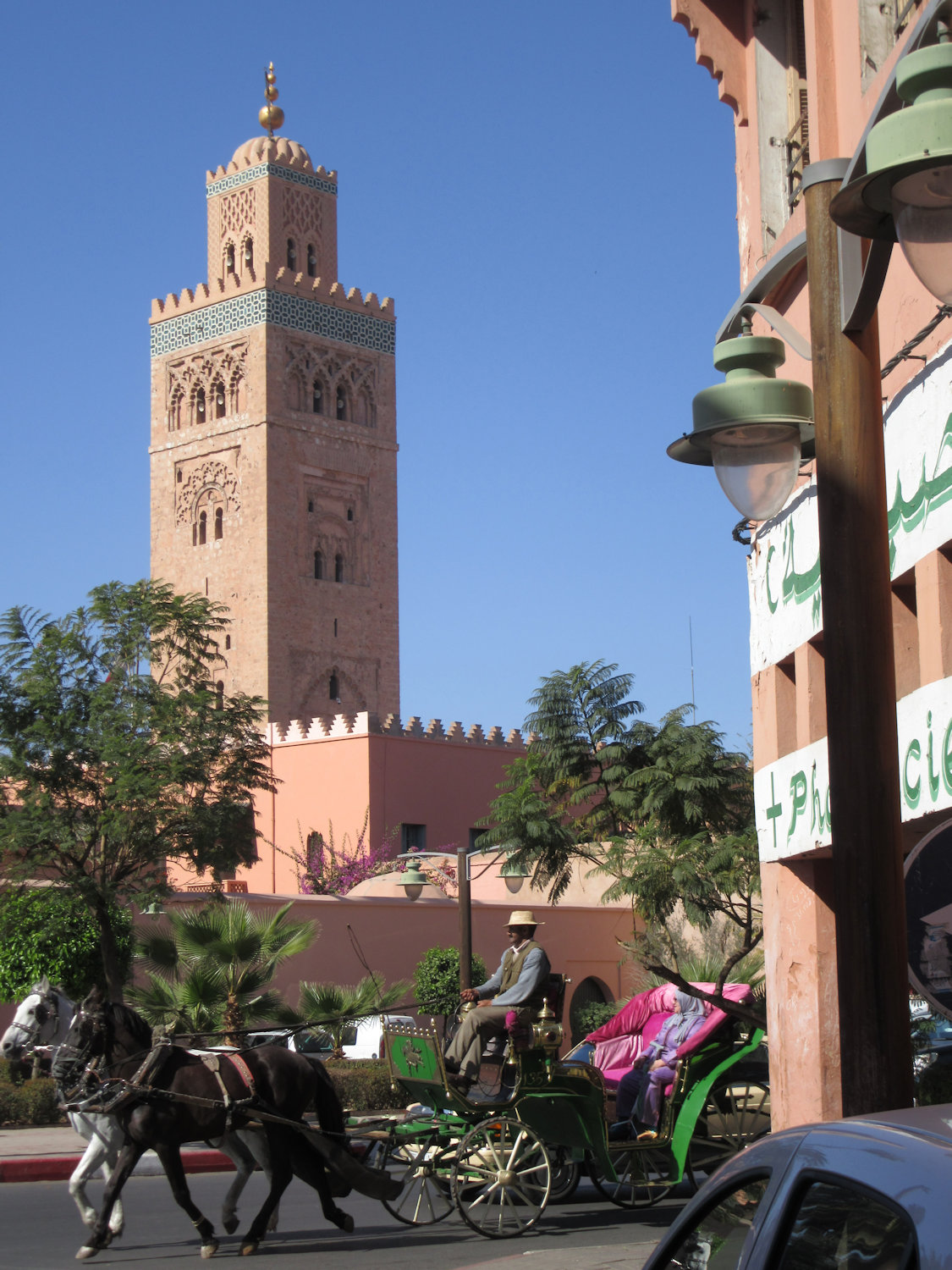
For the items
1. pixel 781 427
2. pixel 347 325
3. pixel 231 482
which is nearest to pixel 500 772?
pixel 231 482

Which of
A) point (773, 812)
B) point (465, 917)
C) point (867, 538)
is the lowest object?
point (465, 917)

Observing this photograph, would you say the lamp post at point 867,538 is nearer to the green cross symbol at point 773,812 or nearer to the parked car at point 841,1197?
the parked car at point 841,1197

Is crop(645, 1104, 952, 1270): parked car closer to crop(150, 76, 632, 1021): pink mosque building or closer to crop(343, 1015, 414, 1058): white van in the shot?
crop(343, 1015, 414, 1058): white van

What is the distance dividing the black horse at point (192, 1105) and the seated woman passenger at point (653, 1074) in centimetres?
180

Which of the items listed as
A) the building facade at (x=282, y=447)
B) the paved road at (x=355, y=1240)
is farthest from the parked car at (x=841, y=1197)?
the building facade at (x=282, y=447)

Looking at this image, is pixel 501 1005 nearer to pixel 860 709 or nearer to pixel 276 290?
pixel 860 709

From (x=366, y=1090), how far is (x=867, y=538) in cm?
1641

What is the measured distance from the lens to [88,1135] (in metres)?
9.45

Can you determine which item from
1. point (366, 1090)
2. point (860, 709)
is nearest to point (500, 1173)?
point (860, 709)

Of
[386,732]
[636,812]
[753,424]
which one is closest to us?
[753,424]

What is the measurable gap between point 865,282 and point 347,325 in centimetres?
5345

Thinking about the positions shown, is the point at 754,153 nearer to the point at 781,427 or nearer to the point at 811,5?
the point at 811,5

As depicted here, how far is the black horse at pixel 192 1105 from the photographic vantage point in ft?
28.6

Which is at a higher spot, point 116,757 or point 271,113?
point 271,113
